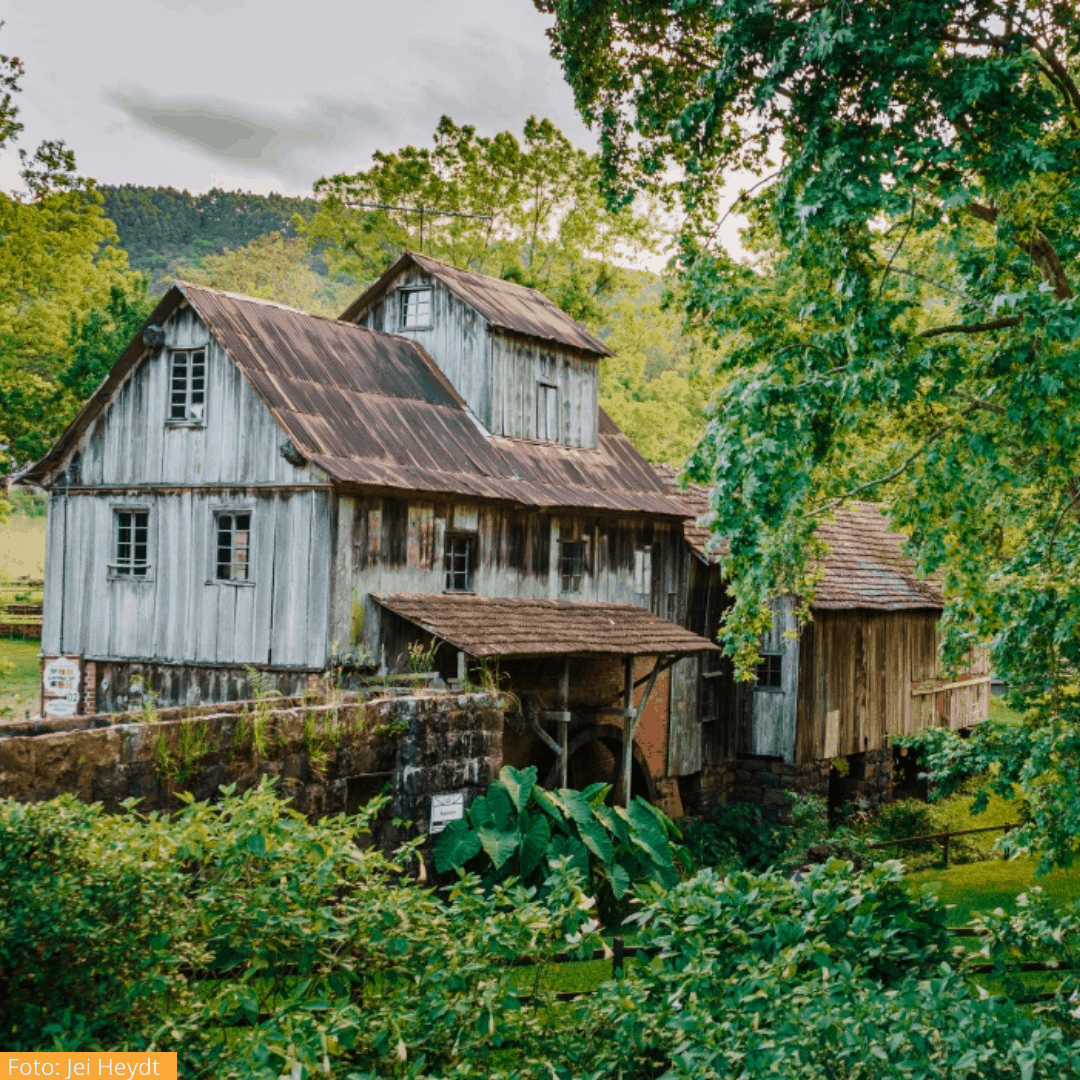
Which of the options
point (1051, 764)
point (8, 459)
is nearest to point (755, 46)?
point (1051, 764)

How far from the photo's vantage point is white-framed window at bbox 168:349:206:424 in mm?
16219

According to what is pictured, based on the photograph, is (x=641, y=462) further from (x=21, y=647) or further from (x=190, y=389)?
(x=21, y=647)

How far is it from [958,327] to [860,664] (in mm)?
14173

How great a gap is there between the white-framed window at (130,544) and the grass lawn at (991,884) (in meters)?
11.7

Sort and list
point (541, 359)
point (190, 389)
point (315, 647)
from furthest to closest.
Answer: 1. point (541, 359)
2. point (190, 389)
3. point (315, 647)

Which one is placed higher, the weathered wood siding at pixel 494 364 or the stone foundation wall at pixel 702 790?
the weathered wood siding at pixel 494 364

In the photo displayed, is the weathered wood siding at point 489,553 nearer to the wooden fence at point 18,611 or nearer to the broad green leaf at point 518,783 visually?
the broad green leaf at point 518,783

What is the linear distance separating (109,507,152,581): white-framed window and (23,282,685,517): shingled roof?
1.40 meters

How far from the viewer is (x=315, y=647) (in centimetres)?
1505

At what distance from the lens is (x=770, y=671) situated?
23.0m

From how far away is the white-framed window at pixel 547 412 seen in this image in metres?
20.1

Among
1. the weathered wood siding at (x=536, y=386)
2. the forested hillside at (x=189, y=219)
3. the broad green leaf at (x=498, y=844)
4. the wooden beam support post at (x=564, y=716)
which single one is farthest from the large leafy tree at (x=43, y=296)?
the forested hillside at (x=189, y=219)

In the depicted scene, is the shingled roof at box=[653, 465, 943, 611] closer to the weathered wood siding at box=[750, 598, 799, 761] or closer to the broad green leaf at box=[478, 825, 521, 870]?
the weathered wood siding at box=[750, 598, 799, 761]

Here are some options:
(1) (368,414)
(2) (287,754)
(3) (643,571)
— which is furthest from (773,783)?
(2) (287,754)
